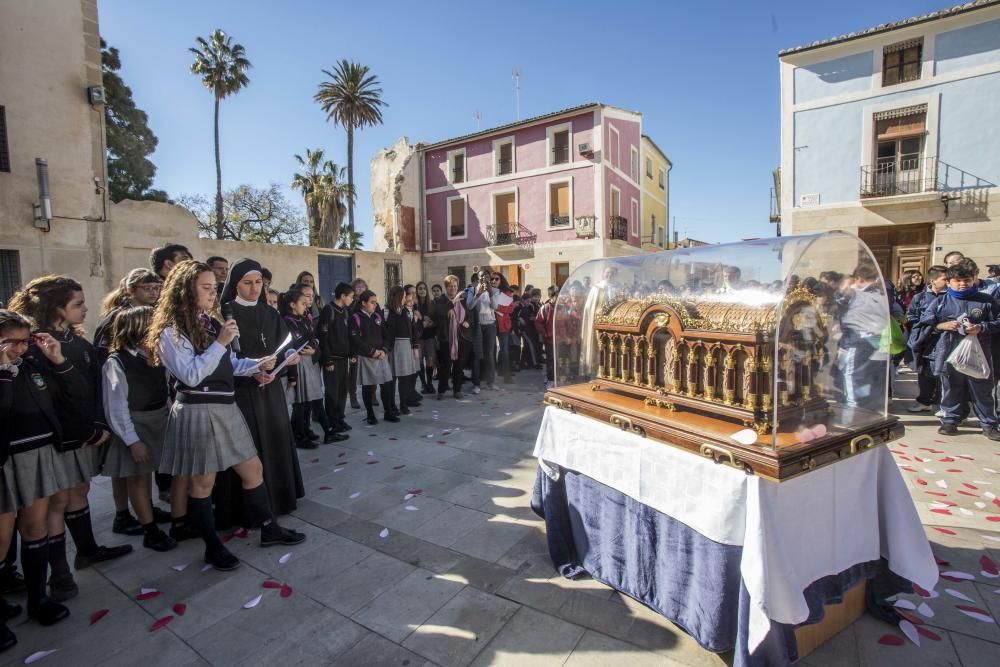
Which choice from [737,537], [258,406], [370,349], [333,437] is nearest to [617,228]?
[370,349]

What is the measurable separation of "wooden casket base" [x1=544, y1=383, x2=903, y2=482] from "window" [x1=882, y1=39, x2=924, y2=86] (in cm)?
1628

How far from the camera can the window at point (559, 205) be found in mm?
20891

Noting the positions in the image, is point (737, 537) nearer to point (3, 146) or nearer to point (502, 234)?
point (3, 146)

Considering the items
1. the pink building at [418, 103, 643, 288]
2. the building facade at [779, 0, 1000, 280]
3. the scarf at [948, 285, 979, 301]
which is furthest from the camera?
the pink building at [418, 103, 643, 288]

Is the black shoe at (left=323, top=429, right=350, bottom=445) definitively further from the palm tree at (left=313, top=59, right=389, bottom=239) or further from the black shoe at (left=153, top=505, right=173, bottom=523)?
the palm tree at (left=313, top=59, right=389, bottom=239)

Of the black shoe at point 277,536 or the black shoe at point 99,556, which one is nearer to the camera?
the black shoe at point 99,556

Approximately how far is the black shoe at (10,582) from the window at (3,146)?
12177 mm

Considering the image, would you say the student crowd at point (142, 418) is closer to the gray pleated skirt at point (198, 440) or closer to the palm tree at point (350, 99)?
the gray pleated skirt at point (198, 440)

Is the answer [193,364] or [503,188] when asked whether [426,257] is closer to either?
[503,188]

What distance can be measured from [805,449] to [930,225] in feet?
52.6

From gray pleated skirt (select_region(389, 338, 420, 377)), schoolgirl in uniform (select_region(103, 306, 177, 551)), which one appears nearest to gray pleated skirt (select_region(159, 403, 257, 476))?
schoolgirl in uniform (select_region(103, 306, 177, 551))

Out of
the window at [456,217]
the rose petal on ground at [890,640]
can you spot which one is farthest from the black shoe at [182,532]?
the window at [456,217]

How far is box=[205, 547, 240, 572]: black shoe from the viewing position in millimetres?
3088

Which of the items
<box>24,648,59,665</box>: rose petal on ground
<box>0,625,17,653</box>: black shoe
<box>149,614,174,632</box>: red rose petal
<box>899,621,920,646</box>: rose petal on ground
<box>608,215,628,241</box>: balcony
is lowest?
<box>24,648,59,665</box>: rose petal on ground
